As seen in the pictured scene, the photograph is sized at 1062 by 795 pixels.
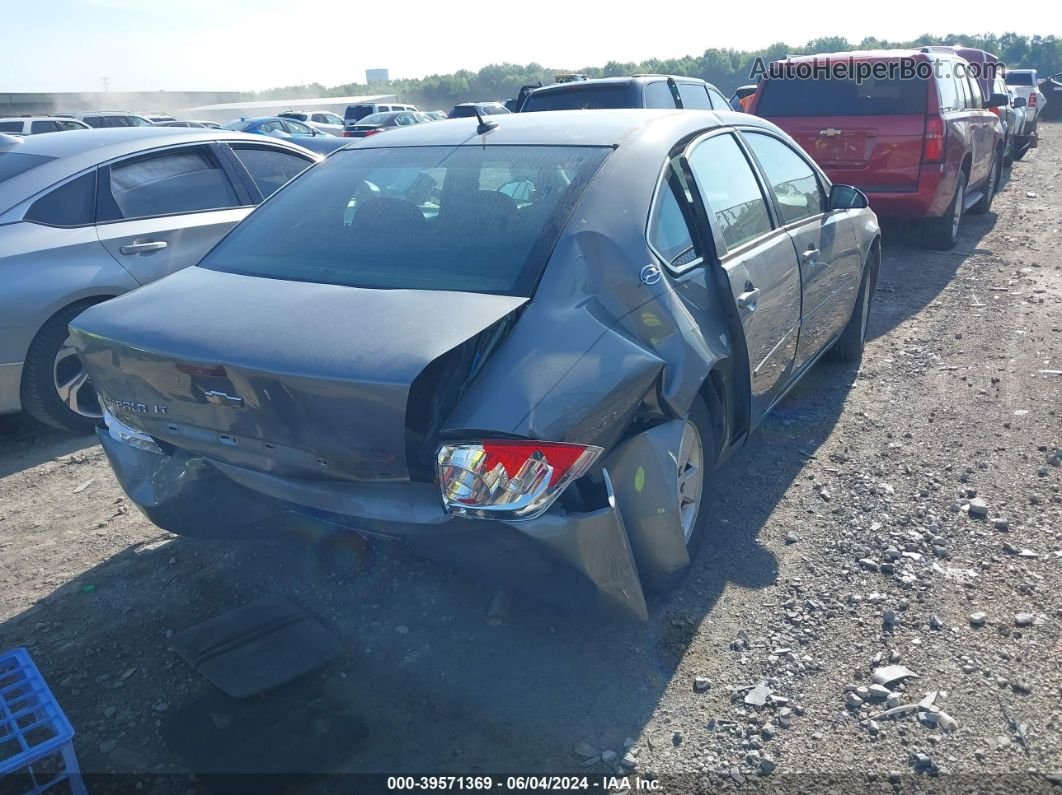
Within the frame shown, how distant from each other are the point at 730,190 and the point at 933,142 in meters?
5.27

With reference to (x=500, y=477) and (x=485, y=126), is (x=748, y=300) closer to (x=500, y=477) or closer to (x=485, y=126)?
(x=485, y=126)

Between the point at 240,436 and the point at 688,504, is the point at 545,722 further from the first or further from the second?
the point at 240,436

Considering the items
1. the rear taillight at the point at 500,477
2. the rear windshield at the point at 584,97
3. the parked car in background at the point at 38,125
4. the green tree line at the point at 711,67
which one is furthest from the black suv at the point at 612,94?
the green tree line at the point at 711,67

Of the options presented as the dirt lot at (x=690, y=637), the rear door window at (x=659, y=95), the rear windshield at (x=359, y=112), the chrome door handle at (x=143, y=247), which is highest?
the rear door window at (x=659, y=95)

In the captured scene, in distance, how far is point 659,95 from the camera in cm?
958

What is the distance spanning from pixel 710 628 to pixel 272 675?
4.78ft

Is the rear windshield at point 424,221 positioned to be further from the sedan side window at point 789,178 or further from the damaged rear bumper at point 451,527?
the sedan side window at point 789,178

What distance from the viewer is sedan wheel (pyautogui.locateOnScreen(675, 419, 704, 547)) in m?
3.13

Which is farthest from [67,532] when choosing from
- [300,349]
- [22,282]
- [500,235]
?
[500,235]

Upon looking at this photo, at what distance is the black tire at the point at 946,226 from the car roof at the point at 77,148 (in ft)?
22.3

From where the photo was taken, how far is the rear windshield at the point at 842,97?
27.1 feet

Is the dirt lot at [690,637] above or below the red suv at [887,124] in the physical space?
below

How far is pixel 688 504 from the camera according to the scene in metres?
3.32

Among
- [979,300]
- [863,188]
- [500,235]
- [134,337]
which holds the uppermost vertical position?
[500,235]
